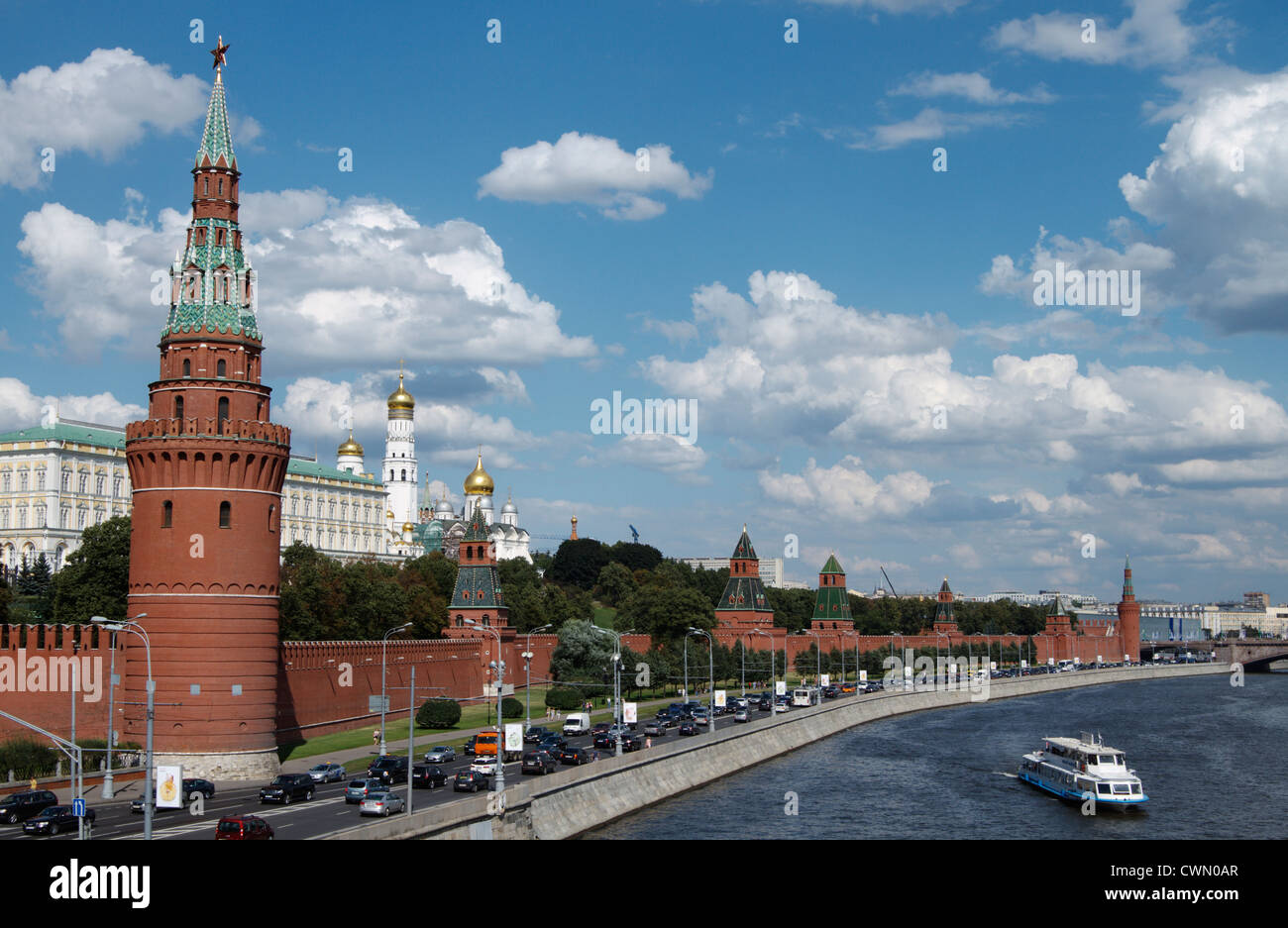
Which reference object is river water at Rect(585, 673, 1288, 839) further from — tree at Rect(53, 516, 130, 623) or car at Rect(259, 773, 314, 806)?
tree at Rect(53, 516, 130, 623)

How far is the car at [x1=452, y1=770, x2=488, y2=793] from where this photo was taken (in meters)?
52.4

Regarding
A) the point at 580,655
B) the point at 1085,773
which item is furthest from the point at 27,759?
the point at 580,655

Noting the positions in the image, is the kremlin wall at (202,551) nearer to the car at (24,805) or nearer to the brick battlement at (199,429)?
the brick battlement at (199,429)

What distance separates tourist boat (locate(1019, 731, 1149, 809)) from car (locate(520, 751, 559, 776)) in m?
25.4

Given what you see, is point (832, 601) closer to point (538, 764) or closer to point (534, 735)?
point (534, 735)

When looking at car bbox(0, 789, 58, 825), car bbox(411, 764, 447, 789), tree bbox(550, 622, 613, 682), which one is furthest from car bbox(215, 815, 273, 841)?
tree bbox(550, 622, 613, 682)

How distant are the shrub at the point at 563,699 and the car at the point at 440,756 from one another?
30.0 metres

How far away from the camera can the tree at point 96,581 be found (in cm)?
7612

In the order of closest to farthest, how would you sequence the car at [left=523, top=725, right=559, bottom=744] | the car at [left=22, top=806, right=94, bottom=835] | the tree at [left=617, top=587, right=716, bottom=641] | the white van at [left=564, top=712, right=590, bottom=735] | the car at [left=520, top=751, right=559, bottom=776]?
the car at [left=22, top=806, right=94, bottom=835] < the car at [left=520, top=751, right=559, bottom=776] < the car at [left=523, top=725, right=559, bottom=744] < the white van at [left=564, top=712, right=590, bottom=735] < the tree at [left=617, top=587, right=716, bottom=641]

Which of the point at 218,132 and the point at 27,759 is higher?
the point at 218,132

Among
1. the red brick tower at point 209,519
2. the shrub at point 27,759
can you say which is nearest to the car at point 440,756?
the red brick tower at point 209,519

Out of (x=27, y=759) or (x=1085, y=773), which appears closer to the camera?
(x=27, y=759)

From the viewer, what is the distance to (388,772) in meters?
55.3

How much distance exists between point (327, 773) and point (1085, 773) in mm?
35891
